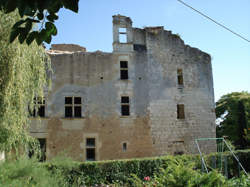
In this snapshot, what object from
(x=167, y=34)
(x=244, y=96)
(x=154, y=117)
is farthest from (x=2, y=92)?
(x=244, y=96)

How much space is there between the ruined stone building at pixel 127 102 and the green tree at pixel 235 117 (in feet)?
24.2

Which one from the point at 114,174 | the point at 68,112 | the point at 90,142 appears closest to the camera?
the point at 114,174

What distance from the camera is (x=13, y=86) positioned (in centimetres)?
547

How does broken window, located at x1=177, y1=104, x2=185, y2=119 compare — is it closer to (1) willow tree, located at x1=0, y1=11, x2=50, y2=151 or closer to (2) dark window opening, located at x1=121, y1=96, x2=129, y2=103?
(2) dark window opening, located at x1=121, y1=96, x2=129, y2=103

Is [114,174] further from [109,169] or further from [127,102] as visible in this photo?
[127,102]

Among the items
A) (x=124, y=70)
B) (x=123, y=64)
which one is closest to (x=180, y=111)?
(x=124, y=70)

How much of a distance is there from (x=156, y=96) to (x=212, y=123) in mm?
3835

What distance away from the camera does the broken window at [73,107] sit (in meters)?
14.6

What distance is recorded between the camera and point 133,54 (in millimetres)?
15703

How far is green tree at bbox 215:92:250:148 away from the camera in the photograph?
2262 centimetres

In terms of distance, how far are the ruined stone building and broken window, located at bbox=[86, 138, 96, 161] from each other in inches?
2.0

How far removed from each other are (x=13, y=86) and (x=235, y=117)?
22.7m

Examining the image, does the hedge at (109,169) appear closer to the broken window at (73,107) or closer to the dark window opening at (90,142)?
the dark window opening at (90,142)

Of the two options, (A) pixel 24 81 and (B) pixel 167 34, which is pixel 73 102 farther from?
(A) pixel 24 81
